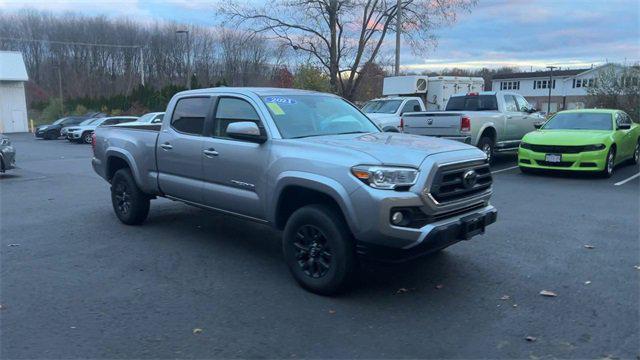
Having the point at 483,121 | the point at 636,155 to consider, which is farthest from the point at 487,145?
the point at 636,155

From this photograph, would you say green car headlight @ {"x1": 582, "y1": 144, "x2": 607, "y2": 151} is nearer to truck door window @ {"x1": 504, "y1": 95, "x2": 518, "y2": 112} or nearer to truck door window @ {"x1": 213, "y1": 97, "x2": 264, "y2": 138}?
truck door window @ {"x1": 504, "y1": 95, "x2": 518, "y2": 112}

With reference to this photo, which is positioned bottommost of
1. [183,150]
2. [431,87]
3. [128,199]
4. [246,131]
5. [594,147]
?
[128,199]

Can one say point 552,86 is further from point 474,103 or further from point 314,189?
point 314,189

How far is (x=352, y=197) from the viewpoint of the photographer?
438cm

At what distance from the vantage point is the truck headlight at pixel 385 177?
4332mm

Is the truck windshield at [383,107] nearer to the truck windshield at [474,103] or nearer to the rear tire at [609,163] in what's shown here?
the truck windshield at [474,103]

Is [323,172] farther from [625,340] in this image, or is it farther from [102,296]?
[625,340]

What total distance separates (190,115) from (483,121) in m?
8.92

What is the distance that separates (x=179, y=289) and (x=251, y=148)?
5.10 feet

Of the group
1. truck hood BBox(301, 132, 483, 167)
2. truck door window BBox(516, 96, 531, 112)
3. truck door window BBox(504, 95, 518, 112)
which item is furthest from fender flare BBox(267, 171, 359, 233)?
truck door window BBox(516, 96, 531, 112)

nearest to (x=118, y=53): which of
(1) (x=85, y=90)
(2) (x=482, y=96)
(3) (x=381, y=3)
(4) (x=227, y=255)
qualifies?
(1) (x=85, y=90)

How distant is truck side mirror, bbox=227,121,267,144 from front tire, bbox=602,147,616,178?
30.5 feet

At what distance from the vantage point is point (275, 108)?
18.1ft

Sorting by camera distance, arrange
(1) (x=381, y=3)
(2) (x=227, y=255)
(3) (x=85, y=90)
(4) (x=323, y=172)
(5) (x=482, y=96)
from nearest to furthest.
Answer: (4) (x=323, y=172) < (2) (x=227, y=255) < (5) (x=482, y=96) < (1) (x=381, y=3) < (3) (x=85, y=90)
